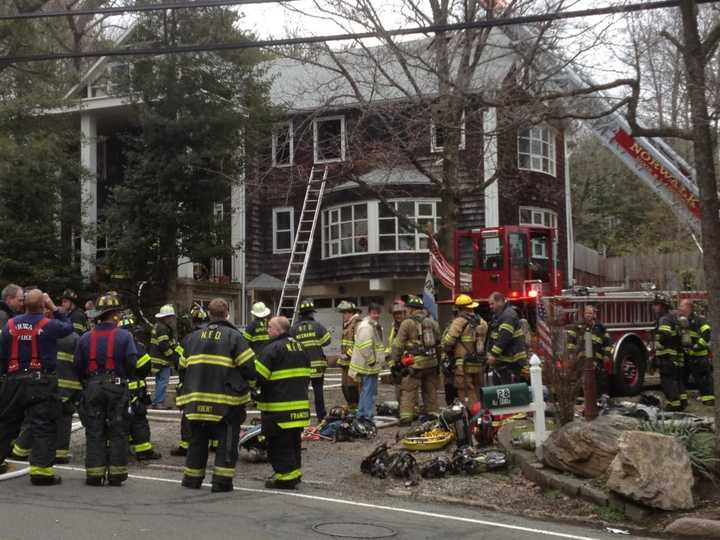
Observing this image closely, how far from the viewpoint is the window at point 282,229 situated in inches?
1216

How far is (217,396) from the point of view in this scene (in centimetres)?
825

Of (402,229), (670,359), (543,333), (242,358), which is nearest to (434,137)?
(543,333)

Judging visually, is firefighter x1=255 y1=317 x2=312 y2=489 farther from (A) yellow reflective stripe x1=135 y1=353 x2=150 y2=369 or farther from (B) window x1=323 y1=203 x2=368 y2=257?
(B) window x1=323 y1=203 x2=368 y2=257

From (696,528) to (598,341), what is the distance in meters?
7.30

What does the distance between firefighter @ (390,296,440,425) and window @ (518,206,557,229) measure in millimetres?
16675

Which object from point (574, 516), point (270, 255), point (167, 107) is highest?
point (167, 107)

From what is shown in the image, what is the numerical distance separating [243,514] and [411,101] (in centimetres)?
1221

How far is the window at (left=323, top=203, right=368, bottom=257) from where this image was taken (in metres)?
28.6

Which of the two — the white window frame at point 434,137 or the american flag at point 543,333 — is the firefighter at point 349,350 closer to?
the american flag at point 543,333

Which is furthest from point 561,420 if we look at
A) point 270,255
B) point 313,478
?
point 270,255

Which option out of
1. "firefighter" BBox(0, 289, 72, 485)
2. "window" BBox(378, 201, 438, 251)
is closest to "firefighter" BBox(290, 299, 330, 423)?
"firefighter" BBox(0, 289, 72, 485)

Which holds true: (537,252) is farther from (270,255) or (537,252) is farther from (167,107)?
(270,255)

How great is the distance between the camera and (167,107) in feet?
80.2

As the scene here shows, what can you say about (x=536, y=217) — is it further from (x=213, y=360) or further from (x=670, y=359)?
(x=213, y=360)
